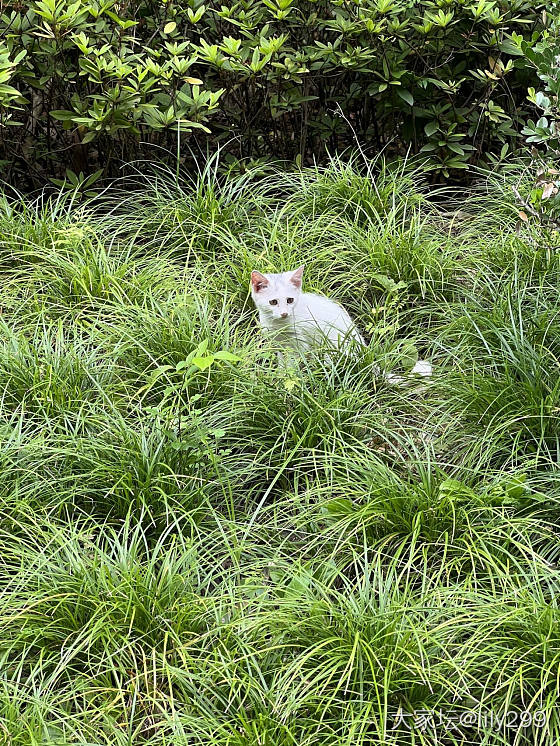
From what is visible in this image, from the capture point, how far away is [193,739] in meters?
2.59

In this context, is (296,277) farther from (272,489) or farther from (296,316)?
(272,489)

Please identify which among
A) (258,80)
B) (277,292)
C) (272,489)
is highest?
(258,80)

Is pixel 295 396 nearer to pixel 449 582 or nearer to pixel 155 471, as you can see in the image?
pixel 155 471

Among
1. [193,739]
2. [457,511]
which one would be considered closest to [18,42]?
[457,511]

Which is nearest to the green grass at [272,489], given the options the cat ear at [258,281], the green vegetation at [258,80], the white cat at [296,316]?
the white cat at [296,316]

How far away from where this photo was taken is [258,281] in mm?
3965

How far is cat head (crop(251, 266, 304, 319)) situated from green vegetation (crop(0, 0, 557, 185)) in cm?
127

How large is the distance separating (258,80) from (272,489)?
9.07 ft

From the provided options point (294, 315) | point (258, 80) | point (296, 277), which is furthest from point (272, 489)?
point (258, 80)

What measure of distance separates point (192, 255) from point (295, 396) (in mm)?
1542

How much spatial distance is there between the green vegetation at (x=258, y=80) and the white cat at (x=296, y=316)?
129 centimetres

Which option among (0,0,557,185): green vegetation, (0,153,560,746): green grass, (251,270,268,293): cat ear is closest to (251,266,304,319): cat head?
(251,270,268,293): cat ear

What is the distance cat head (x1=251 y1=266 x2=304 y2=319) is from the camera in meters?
3.94

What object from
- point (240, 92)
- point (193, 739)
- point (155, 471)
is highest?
point (240, 92)
